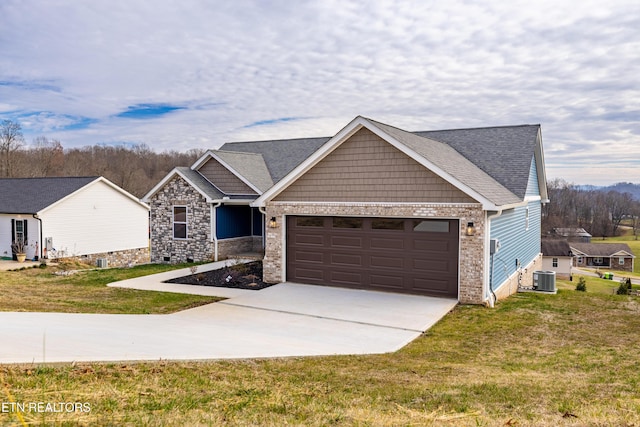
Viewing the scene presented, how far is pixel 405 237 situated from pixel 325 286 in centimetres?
291

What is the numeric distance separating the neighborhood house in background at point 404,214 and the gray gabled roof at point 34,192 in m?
14.2

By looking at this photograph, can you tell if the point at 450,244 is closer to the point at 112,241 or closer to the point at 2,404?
the point at 2,404

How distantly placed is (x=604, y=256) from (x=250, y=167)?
60.2 m

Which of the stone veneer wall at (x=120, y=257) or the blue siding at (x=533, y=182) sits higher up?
the blue siding at (x=533, y=182)

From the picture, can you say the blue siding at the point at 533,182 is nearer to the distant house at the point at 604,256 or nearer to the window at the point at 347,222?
the window at the point at 347,222

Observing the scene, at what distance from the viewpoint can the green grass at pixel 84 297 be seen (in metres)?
10.9

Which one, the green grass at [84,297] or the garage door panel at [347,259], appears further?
the garage door panel at [347,259]

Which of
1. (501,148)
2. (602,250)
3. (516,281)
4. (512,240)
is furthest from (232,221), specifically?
(602,250)

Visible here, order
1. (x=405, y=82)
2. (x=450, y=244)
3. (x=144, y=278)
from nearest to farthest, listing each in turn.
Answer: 1. (x=450, y=244)
2. (x=144, y=278)
3. (x=405, y=82)

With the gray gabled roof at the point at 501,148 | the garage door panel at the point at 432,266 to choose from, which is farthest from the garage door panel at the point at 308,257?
the gray gabled roof at the point at 501,148

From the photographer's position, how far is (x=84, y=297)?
41.5 feet

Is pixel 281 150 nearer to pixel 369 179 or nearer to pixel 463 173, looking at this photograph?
pixel 369 179

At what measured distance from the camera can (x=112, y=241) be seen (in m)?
26.7

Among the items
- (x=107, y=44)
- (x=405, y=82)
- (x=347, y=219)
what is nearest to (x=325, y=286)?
(x=347, y=219)
